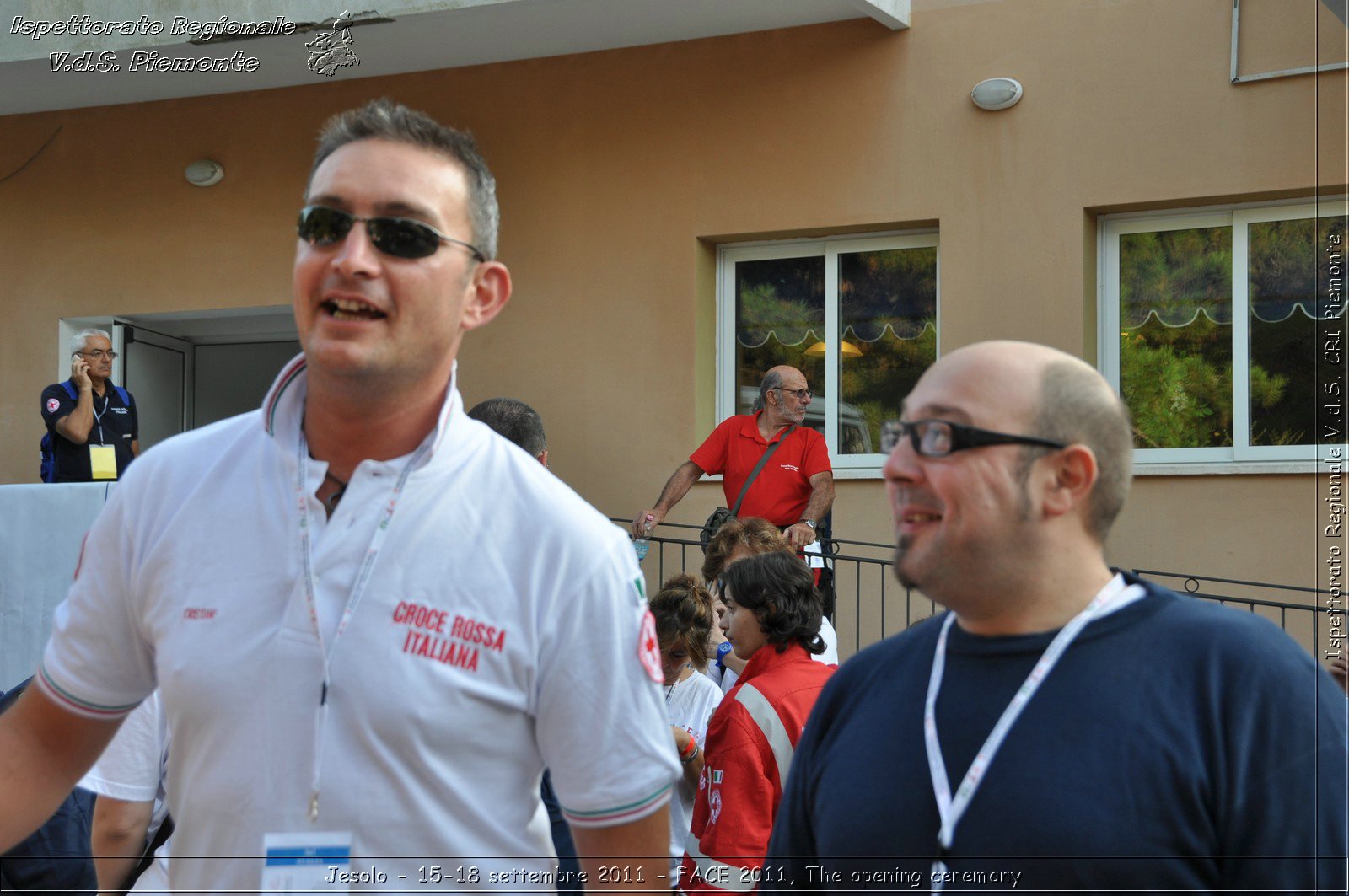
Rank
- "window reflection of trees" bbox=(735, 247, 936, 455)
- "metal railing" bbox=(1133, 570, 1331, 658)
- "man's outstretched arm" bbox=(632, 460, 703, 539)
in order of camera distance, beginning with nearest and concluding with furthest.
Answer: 1. "metal railing" bbox=(1133, 570, 1331, 658)
2. "man's outstretched arm" bbox=(632, 460, 703, 539)
3. "window reflection of trees" bbox=(735, 247, 936, 455)

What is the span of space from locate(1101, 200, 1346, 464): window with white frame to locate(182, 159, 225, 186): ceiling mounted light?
23.7ft

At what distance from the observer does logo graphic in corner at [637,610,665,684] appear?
2268 millimetres

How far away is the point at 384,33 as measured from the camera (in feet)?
33.5

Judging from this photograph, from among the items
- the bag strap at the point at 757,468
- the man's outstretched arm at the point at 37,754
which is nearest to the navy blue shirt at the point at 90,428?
the bag strap at the point at 757,468

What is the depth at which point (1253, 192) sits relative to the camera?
29.1ft

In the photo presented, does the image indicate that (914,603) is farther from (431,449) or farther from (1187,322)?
(431,449)

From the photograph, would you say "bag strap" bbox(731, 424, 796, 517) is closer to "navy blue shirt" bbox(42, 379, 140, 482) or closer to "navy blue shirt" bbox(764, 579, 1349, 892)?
"navy blue shirt" bbox(42, 379, 140, 482)

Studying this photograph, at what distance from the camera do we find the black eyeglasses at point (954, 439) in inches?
96.6

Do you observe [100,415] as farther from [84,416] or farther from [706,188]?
[706,188]

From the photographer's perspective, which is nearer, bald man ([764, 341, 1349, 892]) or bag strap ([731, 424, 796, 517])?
bald man ([764, 341, 1349, 892])

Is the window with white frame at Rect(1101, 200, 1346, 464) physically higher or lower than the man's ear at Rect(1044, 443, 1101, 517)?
higher

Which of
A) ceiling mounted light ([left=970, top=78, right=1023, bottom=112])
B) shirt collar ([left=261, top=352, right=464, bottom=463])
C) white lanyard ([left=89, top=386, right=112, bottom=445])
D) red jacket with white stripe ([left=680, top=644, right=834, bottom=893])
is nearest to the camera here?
shirt collar ([left=261, top=352, right=464, bottom=463])

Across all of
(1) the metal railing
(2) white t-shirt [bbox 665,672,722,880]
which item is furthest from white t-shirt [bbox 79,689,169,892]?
(1) the metal railing

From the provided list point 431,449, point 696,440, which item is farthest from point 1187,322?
point 431,449
